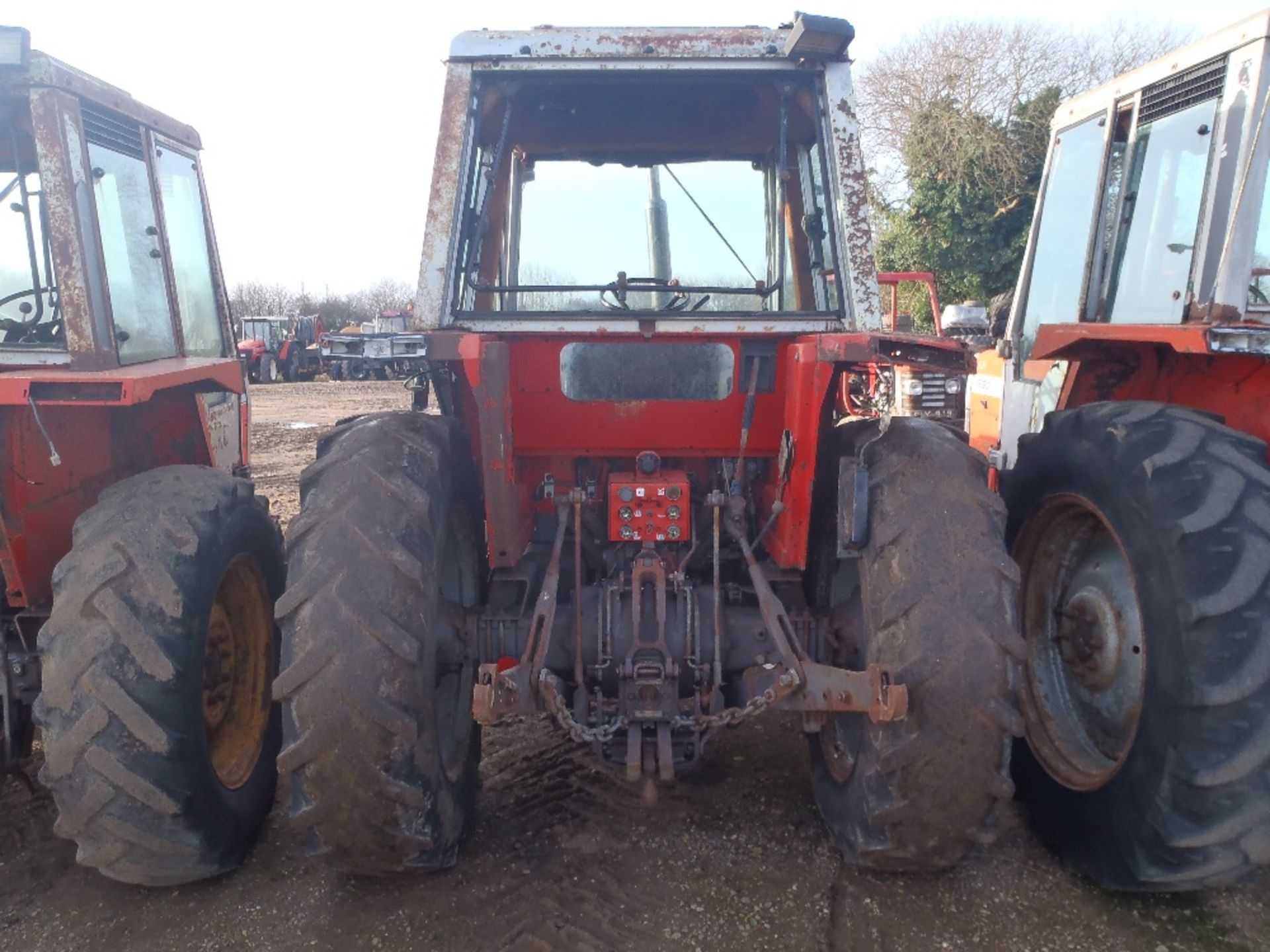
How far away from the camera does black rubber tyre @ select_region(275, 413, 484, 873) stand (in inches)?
99.1

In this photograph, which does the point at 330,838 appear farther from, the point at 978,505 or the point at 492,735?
the point at 978,505

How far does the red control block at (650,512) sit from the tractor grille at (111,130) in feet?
6.95

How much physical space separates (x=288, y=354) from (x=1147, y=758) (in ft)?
91.6

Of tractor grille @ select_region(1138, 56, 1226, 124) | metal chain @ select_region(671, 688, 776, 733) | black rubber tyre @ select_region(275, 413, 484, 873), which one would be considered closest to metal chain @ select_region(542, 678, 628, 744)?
metal chain @ select_region(671, 688, 776, 733)

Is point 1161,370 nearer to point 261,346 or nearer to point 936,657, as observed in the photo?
point 936,657

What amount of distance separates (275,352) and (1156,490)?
2809 centimetres

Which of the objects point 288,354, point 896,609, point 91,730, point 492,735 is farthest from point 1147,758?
point 288,354

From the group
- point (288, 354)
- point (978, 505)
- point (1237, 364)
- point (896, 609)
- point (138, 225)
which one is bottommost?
point (288, 354)

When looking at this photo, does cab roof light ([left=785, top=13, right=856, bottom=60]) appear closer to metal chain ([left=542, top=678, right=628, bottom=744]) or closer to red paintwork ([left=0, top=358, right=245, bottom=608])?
metal chain ([left=542, top=678, right=628, bottom=744])

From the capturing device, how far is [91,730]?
2598 mm

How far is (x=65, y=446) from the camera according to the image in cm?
310

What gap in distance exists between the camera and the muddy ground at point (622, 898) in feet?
9.04

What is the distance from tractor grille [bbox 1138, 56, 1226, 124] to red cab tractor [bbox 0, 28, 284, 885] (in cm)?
368

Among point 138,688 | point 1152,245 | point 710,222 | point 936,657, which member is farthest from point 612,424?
point 1152,245
